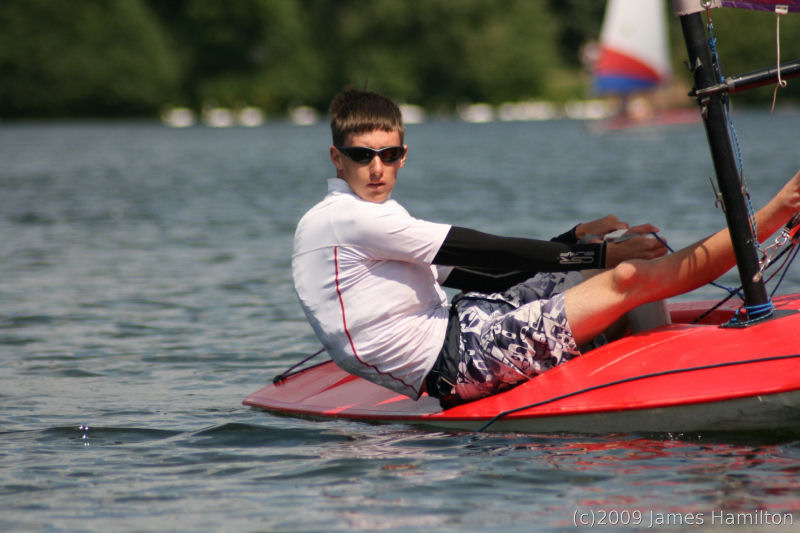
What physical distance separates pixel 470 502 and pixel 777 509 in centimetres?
113

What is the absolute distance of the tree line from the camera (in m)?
70.6

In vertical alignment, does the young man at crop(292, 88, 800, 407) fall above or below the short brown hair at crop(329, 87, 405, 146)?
below

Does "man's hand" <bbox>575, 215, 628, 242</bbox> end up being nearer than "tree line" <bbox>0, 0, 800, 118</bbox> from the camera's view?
Yes

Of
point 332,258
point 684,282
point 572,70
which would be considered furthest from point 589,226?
point 572,70

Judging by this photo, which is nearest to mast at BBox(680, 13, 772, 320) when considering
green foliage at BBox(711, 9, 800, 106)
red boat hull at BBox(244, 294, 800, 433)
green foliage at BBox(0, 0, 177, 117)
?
red boat hull at BBox(244, 294, 800, 433)

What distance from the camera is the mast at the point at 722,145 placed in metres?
5.06

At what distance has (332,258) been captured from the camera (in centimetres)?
523

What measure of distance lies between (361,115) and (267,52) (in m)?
70.2

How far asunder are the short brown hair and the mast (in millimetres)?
1281

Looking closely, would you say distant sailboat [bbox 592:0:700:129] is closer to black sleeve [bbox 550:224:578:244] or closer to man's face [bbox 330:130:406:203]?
black sleeve [bbox 550:224:578:244]

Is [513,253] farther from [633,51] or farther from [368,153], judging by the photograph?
[633,51]

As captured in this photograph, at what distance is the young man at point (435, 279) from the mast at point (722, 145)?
8 cm

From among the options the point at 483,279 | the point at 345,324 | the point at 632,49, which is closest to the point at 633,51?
the point at 632,49

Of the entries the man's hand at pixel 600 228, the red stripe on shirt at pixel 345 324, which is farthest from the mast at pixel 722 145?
the red stripe on shirt at pixel 345 324
